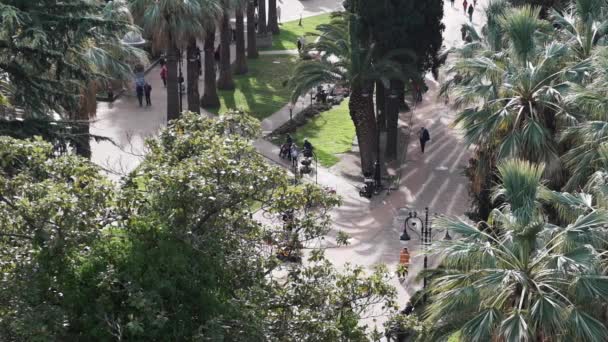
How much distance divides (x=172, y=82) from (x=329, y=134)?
7.88m

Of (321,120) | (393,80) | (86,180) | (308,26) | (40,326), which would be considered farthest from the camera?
(308,26)

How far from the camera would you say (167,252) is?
15148 millimetres

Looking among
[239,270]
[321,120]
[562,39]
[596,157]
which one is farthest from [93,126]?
[239,270]

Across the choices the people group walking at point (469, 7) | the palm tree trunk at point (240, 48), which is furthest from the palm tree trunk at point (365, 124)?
the people group walking at point (469, 7)

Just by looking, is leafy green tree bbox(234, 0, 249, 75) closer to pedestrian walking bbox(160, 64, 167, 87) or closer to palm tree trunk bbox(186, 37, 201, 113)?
pedestrian walking bbox(160, 64, 167, 87)

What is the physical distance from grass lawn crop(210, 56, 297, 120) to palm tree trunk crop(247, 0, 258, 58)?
1.44 feet

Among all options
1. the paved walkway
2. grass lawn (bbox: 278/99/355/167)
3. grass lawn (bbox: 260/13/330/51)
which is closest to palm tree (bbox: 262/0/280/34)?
grass lawn (bbox: 260/13/330/51)

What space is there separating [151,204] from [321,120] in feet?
106

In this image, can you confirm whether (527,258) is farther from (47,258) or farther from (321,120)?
(321,120)

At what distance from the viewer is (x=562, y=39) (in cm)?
2962

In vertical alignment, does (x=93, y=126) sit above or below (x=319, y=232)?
below

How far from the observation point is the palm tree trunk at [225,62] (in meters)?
49.9

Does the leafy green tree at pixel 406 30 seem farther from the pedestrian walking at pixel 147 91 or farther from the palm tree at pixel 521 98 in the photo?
the palm tree at pixel 521 98

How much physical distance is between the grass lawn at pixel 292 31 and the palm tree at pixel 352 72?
845 inches
